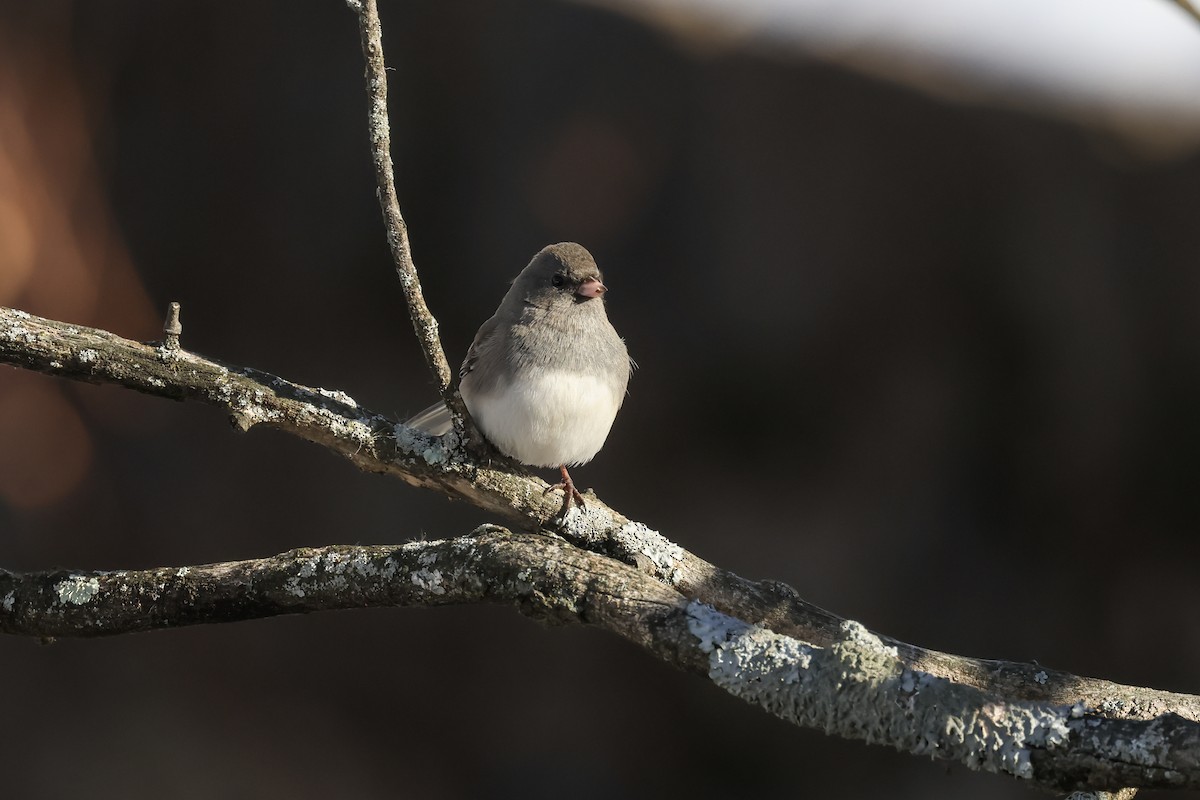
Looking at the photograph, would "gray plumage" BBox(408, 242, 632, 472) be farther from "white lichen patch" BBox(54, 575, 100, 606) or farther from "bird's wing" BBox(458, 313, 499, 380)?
"white lichen patch" BBox(54, 575, 100, 606)

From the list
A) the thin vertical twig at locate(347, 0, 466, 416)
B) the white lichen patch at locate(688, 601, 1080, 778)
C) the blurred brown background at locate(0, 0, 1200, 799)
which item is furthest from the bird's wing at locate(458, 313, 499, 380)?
the blurred brown background at locate(0, 0, 1200, 799)

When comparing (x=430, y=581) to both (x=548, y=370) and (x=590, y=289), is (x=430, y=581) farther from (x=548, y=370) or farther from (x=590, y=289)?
(x=590, y=289)

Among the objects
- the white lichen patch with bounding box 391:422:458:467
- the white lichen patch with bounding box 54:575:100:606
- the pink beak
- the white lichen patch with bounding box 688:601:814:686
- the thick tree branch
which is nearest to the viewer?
the thick tree branch

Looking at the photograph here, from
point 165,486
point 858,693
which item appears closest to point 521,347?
point 858,693

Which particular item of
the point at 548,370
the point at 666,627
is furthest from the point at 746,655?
the point at 548,370

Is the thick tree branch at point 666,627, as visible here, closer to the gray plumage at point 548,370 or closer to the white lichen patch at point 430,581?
the white lichen patch at point 430,581

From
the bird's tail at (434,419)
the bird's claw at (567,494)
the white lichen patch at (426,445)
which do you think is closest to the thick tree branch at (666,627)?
the white lichen patch at (426,445)
